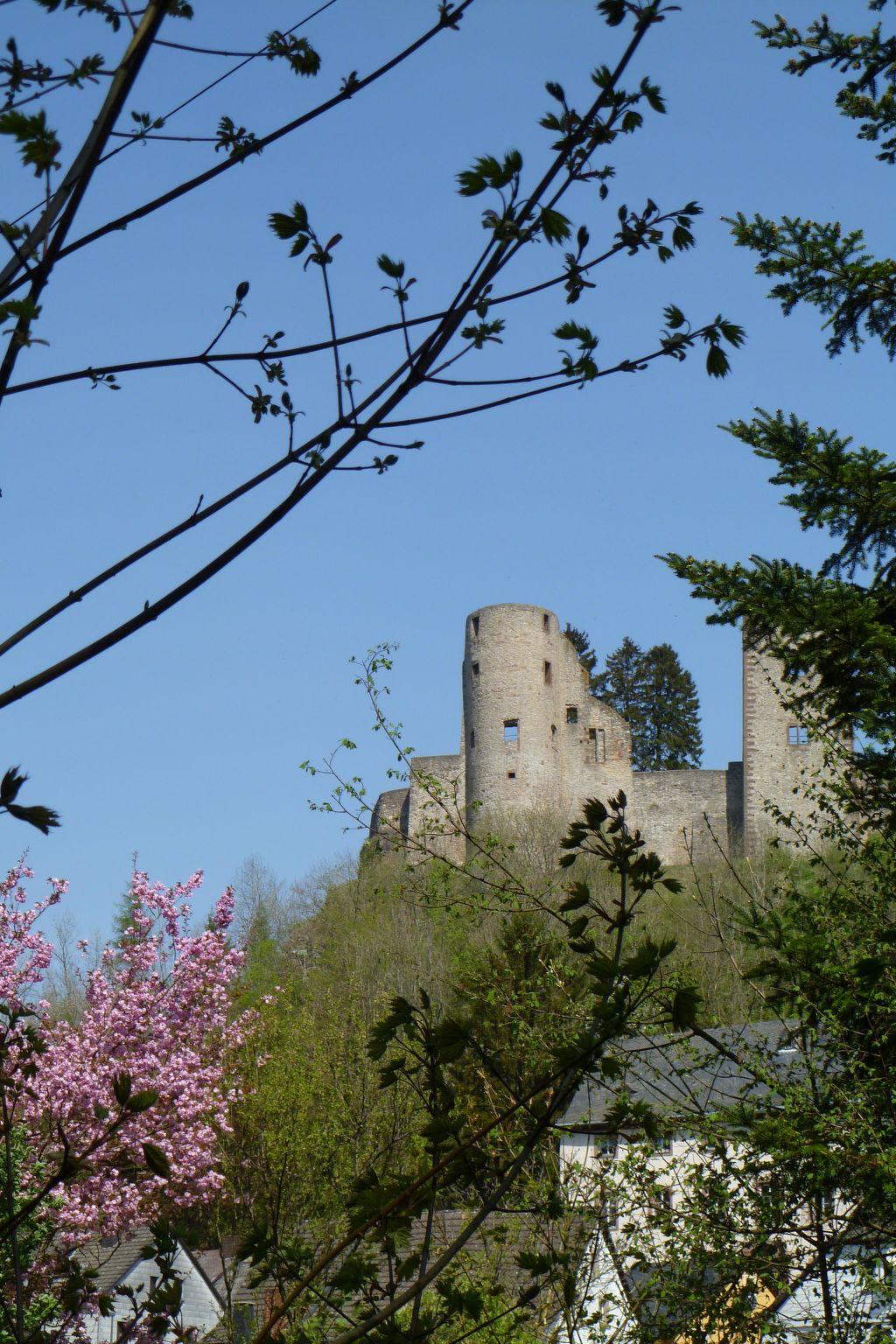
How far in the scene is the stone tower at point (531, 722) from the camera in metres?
38.4

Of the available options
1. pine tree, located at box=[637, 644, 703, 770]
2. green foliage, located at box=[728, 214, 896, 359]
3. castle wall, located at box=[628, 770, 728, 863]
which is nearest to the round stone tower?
castle wall, located at box=[628, 770, 728, 863]

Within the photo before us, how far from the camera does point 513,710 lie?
38531mm

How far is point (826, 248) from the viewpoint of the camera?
7266 millimetres

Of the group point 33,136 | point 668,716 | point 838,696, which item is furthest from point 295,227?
point 668,716

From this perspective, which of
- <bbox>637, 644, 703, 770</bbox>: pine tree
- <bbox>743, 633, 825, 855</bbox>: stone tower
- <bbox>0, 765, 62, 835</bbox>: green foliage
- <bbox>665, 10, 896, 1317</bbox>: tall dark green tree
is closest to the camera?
<bbox>0, 765, 62, 835</bbox>: green foliage

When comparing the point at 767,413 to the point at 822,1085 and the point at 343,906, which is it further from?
the point at 343,906

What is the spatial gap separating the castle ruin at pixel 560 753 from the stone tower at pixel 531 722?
0.02 metres

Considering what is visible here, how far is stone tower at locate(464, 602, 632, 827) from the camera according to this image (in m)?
38.4

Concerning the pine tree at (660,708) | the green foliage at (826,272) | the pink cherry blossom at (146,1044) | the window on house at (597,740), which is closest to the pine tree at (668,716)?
the pine tree at (660,708)

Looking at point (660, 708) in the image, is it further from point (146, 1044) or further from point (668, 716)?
point (146, 1044)

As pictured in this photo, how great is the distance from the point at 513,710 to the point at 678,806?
4.91 meters

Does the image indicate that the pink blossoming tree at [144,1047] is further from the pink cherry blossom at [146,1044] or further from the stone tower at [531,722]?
the stone tower at [531,722]

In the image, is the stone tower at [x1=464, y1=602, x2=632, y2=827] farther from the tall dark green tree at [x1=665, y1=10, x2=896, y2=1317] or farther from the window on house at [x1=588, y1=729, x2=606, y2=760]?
the tall dark green tree at [x1=665, y1=10, x2=896, y2=1317]

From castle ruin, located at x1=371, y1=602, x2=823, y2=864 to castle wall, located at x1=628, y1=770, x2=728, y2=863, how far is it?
0.02 metres
